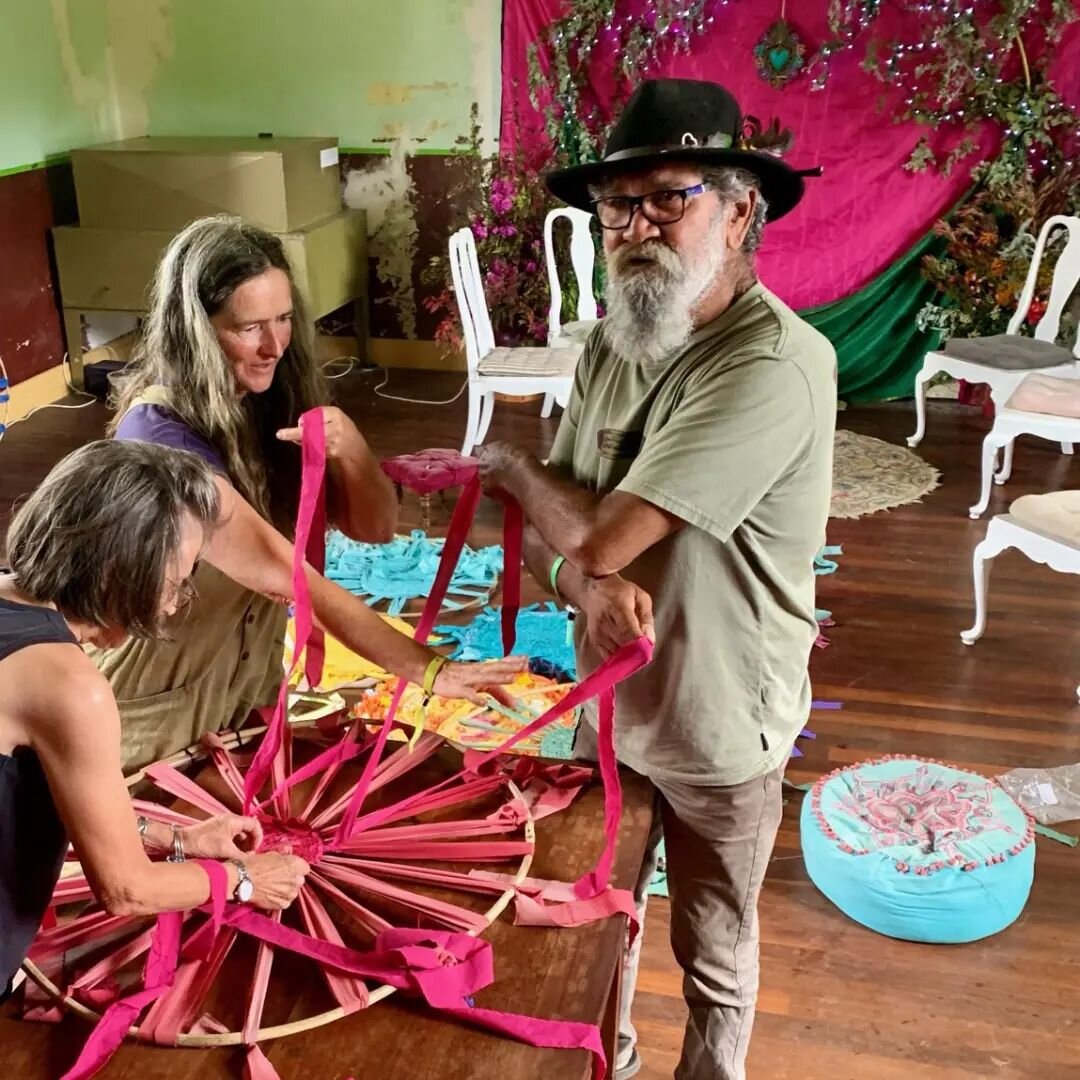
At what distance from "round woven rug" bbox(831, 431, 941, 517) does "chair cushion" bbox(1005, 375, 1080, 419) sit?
0.60m

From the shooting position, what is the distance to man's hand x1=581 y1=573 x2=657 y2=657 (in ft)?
4.32

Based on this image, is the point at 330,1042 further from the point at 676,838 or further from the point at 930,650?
the point at 930,650

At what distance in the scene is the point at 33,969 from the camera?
112 centimetres

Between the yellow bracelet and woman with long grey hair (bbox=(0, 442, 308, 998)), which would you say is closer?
woman with long grey hair (bbox=(0, 442, 308, 998))

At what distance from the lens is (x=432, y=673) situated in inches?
58.0

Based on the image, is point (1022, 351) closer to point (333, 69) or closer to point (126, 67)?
point (333, 69)

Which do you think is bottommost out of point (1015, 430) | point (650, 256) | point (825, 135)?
point (1015, 430)

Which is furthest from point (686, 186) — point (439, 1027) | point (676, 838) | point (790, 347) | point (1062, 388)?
point (1062, 388)

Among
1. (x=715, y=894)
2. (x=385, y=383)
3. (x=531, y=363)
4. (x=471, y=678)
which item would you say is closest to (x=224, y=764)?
(x=471, y=678)

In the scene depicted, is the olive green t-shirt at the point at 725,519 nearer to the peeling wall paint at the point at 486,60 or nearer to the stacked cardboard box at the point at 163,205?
the stacked cardboard box at the point at 163,205

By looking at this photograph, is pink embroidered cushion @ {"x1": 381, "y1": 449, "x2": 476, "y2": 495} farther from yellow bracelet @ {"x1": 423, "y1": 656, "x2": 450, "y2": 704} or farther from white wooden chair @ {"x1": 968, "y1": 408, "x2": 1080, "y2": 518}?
white wooden chair @ {"x1": 968, "y1": 408, "x2": 1080, "y2": 518}

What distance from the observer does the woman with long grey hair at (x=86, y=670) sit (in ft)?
3.48

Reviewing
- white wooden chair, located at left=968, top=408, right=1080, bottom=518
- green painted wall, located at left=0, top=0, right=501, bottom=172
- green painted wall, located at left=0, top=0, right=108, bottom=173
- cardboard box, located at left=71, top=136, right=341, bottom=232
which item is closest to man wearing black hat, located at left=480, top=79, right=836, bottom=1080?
white wooden chair, located at left=968, top=408, right=1080, bottom=518

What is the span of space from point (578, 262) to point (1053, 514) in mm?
2936
